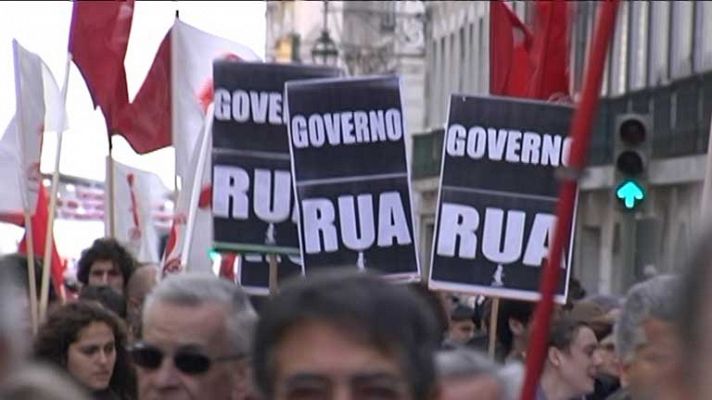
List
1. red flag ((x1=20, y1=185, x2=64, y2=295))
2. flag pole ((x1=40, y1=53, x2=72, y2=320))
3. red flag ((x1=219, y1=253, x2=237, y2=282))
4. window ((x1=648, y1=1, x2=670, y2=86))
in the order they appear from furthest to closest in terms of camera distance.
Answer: window ((x1=648, y1=1, x2=670, y2=86)) → red flag ((x1=219, y1=253, x2=237, y2=282)) → red flag ((x1=20, y1=185, x2=64, y2=295)) → flag pole ((x1=40, y1=53, x2=72, y2=320))

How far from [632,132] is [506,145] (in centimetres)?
405

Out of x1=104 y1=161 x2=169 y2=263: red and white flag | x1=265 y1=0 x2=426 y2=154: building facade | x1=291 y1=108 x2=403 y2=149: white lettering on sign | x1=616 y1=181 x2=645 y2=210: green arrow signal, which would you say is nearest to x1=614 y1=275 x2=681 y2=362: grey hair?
x1=291 y1=108 x2=403 y2=149: white lettering on sign

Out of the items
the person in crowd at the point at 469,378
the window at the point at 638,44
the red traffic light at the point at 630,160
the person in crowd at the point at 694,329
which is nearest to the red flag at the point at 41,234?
the red traffic light at the point at 630,160

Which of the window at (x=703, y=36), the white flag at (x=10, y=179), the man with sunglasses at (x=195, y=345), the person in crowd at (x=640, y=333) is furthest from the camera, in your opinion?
the window at (x=703, y=36)

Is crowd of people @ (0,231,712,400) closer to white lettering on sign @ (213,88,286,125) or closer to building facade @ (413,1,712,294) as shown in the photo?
white lettering on sign @ (213,88,286,125)

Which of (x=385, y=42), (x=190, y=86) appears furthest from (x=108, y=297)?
(x=385, y=42)

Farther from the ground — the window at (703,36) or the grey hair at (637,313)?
the window at (703,36)

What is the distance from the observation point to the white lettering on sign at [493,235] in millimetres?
10422

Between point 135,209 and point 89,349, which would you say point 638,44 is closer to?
point 135,209

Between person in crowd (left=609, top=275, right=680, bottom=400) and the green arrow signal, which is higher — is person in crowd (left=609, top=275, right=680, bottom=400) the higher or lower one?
the lower one

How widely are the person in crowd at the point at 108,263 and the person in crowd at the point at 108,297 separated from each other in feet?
5.12

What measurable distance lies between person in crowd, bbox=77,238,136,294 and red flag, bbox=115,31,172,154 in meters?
2.05

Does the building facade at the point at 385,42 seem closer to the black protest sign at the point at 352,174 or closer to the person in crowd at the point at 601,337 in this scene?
the black protest sign at the point at 352,174

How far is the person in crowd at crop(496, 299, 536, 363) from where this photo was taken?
9.92 m
